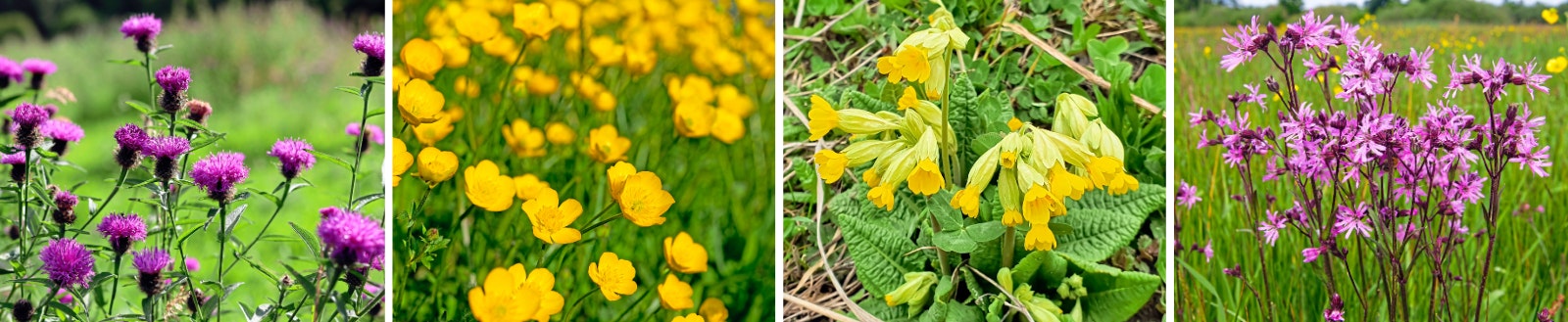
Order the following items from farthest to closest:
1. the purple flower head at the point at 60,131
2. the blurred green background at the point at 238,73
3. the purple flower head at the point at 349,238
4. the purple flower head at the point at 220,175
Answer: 1. the blurred green background at the point at 238,73
2. the purple flower head at the point at 60,131
3. the purple flower head at the point at 220,175
4. the purple flower head at the point at 349,238

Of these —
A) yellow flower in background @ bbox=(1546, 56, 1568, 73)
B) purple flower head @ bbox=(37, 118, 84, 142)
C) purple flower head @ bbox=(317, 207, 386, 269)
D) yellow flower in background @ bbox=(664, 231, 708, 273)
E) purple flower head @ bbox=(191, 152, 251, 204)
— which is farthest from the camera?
yellow flower in background @ bbox=(1546, 56, 1568, 73)

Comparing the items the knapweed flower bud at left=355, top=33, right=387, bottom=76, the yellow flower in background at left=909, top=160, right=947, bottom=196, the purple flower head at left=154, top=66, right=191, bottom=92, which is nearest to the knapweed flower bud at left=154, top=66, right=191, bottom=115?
the purple flower head at left=154, top=66, right=191, bottom=92

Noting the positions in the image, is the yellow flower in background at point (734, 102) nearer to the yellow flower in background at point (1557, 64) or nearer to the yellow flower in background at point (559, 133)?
the yellow flower in background at point (559, 133)

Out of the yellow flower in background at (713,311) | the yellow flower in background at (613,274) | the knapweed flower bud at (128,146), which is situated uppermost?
the knapweed flower bud at (128,146)

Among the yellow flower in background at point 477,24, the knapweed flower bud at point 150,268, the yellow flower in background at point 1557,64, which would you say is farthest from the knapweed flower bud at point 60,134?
the yellow flower in background at point 1557,64

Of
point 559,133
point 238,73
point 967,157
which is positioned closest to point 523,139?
point 559,133

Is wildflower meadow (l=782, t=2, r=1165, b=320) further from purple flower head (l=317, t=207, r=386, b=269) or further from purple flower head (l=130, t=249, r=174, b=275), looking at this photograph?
purple flower head (l=130, t=249, r=174, b=275)

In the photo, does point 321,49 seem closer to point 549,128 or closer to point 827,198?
point 549,128
